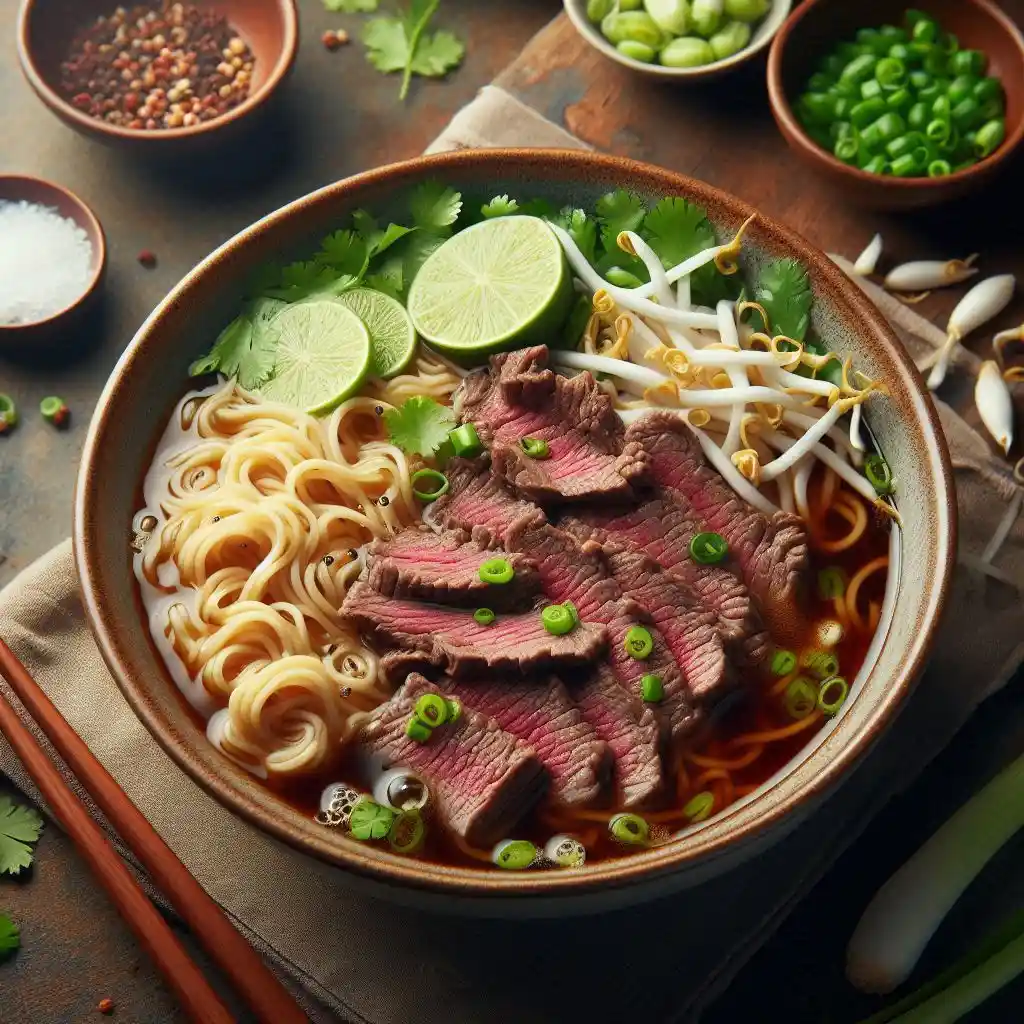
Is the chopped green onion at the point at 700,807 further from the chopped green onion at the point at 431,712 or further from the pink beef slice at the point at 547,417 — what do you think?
the pink beef slice at the point at 547,417

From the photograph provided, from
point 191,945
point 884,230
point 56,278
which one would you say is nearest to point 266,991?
point 191,945

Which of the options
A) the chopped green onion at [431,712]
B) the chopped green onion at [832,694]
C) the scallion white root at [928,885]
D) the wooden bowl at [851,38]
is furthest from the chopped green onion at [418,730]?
the wooden bowl at [851,38]

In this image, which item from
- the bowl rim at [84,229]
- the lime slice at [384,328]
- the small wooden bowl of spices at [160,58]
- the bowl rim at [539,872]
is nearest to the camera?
the bowl rim at [539,872]

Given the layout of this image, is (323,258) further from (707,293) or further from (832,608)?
(832,608)

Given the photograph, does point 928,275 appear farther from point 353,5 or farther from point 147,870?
point 147,870

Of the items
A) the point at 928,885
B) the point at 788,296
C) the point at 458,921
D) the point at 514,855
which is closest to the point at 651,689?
the point at 514,855

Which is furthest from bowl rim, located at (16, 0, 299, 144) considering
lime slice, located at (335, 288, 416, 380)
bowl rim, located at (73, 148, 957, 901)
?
lime slice, located at (335, 288, 416, 380)
